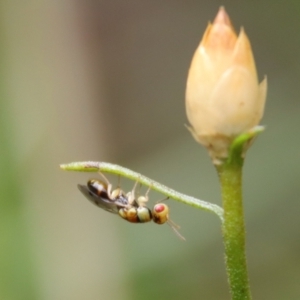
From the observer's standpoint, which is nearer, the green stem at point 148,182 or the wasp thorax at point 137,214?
the green stem at point 148,182

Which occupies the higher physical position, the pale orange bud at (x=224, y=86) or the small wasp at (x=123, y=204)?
the pale orange bud at (x=224, y=86)

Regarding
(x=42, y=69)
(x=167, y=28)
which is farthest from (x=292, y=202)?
(x=42, y=69)

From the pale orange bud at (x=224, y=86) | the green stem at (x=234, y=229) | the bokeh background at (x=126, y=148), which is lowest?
the bokeh background at (x=126, y=148)

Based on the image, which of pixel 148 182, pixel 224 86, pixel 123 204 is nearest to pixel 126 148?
pixel 123 204

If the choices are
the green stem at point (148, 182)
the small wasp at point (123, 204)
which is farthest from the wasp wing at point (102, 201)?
the green stem at point (148, 182)

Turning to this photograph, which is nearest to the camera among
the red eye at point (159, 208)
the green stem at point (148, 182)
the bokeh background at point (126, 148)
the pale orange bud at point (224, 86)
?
the pale orange bud at point (224, 86)

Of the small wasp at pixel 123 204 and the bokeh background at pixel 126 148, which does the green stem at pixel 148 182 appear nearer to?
the small wasp at pixel 123 204

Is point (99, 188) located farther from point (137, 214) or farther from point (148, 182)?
point (148, 182)
